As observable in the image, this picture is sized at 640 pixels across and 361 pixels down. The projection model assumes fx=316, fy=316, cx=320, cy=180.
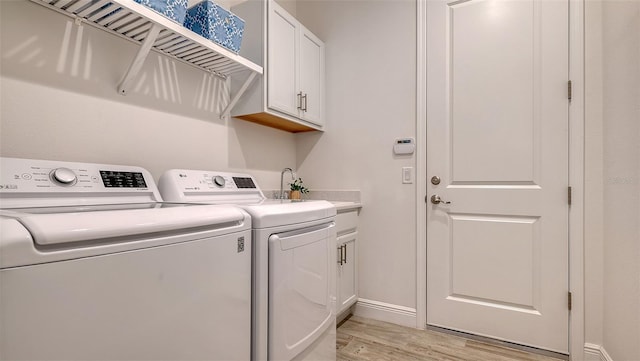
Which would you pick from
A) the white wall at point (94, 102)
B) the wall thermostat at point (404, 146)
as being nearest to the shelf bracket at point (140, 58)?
the white wall at point (94, 102)

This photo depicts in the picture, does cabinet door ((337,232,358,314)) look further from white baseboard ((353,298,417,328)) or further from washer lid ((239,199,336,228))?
washer lid ((239,199,336,228))

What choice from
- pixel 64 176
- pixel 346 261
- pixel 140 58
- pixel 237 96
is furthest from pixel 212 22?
pixel 346 261

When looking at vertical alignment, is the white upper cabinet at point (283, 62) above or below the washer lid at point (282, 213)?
above

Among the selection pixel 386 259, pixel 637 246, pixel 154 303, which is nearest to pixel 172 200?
pixel 154 303

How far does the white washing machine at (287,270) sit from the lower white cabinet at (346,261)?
47 centimetres

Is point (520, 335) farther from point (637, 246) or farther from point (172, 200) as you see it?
point (172, 200)

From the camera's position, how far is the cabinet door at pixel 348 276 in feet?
6.73

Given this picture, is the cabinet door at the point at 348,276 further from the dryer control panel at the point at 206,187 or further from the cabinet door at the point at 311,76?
the cabinet door at the point at 311,76

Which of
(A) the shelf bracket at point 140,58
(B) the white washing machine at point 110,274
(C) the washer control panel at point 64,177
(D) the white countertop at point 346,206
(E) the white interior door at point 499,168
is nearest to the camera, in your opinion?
(B) the white washing machine at point 110,274

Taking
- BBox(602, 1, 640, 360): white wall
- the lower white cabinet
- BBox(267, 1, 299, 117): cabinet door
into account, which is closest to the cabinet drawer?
the lower white cabinet

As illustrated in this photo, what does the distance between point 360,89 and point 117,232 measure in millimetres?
1996

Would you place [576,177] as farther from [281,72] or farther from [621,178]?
[281,72]

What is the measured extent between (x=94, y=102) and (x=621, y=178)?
2.40 metres

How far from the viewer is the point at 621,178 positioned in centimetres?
148
